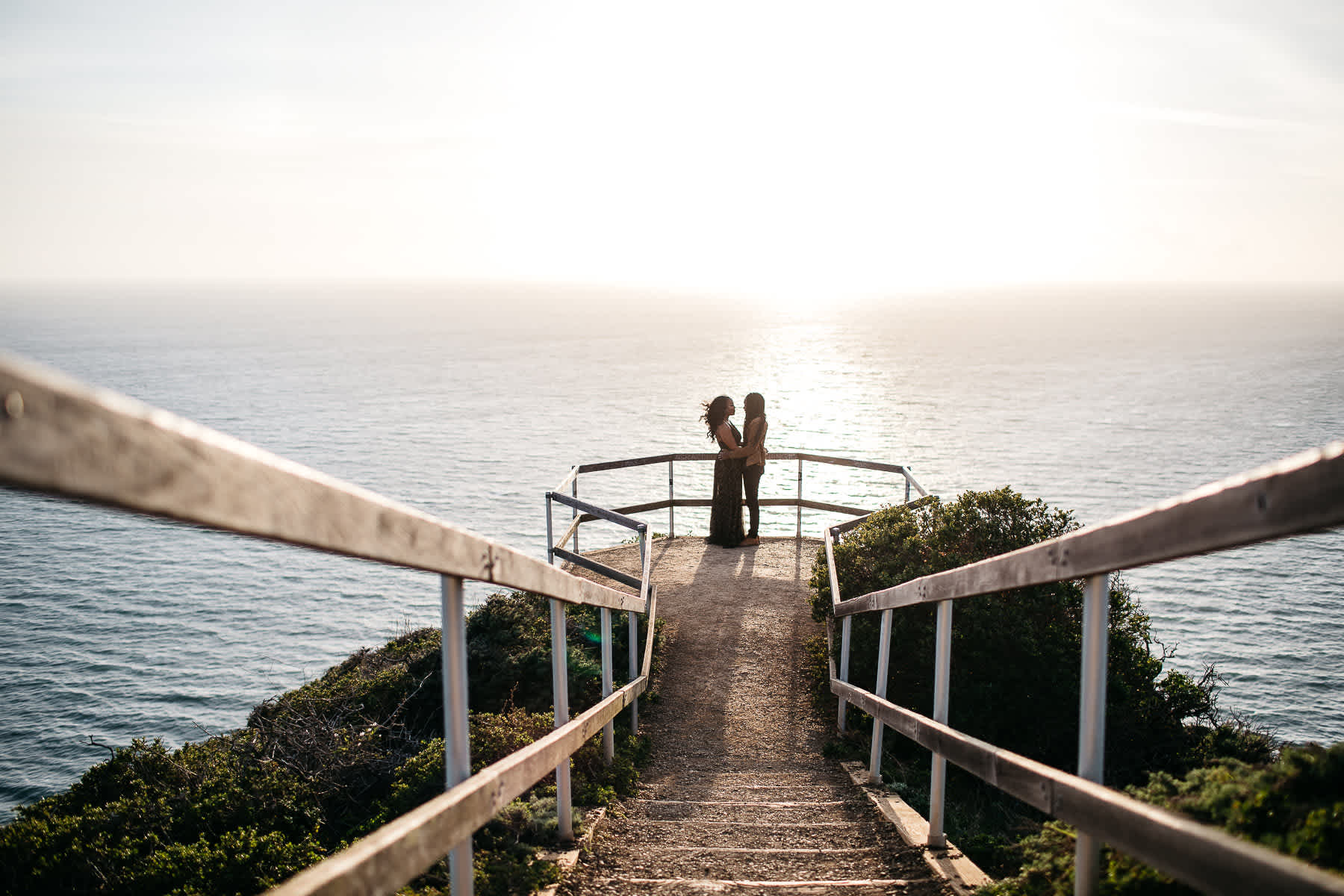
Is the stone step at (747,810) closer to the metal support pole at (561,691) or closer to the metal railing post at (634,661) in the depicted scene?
the metal support pole at (561,691)

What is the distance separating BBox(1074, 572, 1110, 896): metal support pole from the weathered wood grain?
7 centimetres

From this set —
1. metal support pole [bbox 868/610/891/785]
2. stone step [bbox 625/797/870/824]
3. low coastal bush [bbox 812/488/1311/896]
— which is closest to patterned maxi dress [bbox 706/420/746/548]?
low coastal bush [bbox 812/488/1311/896]

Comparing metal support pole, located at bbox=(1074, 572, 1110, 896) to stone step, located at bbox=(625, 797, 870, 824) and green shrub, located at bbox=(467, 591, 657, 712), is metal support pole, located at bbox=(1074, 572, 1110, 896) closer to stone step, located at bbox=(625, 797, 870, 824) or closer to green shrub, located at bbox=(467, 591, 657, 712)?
stone step, located at bbox=(625, 797, 870, 824)

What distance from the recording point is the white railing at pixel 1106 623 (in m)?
1.53

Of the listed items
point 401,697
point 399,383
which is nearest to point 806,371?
point 399,383

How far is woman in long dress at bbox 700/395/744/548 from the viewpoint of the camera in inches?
537

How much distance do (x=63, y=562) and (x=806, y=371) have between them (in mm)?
69582

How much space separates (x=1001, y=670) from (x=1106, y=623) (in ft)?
20.9

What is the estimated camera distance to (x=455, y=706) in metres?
2.43

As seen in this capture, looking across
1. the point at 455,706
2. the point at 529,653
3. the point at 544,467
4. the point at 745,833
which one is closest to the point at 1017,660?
the point at 745,833

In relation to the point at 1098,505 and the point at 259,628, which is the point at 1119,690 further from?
the point at 1098,505

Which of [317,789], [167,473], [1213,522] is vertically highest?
[167,473]

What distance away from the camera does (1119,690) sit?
838cm

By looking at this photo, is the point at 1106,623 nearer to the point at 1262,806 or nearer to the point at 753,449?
the point at 1262,806
